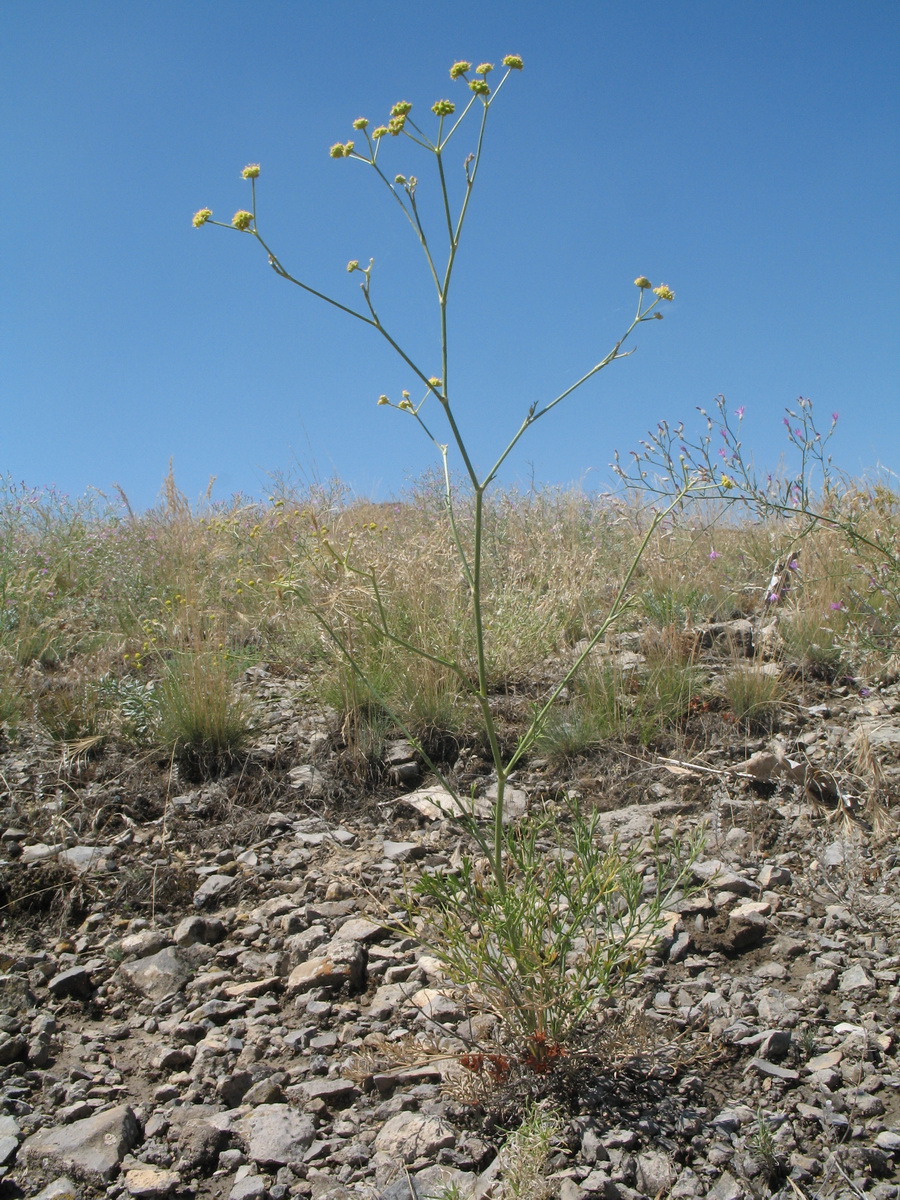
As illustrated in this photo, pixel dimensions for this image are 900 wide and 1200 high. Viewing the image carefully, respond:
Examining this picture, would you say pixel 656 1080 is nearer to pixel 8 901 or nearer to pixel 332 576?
pixel 8 901

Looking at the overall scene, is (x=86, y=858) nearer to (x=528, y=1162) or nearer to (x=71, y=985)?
(x=71, y=985)

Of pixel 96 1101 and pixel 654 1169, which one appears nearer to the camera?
pixel 654 1169

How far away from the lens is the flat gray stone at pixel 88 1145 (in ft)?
6.07

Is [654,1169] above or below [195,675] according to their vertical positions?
below

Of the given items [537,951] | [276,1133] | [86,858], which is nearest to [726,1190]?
[537,951]

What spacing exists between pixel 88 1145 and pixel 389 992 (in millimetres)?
816

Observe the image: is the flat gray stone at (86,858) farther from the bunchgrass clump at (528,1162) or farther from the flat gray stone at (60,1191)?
the bunchgrass clump at (528,1162)

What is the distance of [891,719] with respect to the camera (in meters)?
3.65

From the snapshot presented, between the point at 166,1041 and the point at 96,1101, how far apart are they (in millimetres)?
251

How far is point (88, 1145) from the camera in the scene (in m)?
1.91

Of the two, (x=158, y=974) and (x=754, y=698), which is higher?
(x=754, y=698)

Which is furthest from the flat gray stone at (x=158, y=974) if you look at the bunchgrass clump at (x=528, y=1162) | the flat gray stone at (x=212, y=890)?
the bunchgrass clump at (x=528, y=1162)

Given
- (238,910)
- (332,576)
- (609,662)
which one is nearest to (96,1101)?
(238,910)

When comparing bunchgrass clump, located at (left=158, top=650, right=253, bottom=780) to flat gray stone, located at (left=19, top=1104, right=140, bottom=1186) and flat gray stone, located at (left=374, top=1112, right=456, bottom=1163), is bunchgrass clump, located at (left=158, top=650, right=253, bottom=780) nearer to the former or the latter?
flat gray stone, located at (left=19, top=1104, right=140, bottom=1186)
